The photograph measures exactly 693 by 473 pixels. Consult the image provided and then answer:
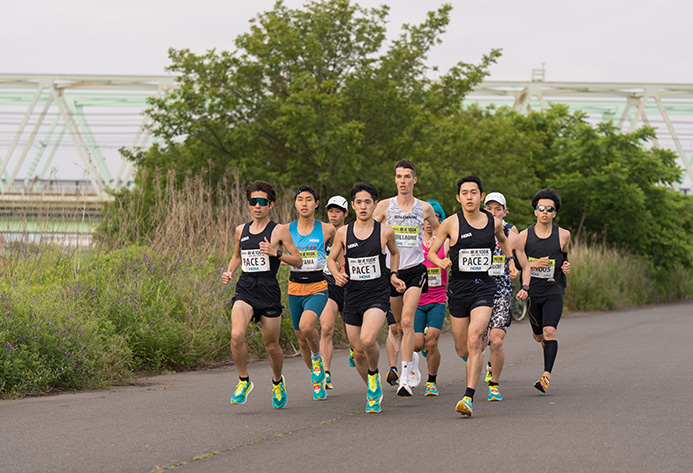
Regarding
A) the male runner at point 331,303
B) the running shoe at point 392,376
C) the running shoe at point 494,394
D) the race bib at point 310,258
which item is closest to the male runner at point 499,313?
the running shoe at point 494,394

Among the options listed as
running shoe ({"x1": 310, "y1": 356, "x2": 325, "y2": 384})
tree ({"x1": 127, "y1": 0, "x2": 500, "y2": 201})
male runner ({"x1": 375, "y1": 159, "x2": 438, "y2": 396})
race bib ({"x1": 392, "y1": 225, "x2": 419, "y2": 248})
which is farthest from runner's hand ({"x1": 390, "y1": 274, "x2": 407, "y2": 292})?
tree ({"x1": 127, "y1": 0, "x2": 500, "y2": 201})

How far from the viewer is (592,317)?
2664cm

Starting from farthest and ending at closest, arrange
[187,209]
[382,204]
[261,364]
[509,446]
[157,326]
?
[187,209], [261,364], [157,326], [382,204], [509,446]

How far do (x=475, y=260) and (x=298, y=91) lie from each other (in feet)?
53.8

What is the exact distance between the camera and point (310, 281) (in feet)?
32.0

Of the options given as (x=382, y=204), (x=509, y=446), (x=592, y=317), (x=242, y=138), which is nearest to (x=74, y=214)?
(x=382, y=204)

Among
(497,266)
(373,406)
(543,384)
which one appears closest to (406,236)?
(497,266)

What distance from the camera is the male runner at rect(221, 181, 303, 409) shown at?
882 cm

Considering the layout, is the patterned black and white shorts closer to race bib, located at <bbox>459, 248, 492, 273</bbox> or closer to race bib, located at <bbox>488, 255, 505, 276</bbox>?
race bib, located at <bbox>488, 255, 505, 276</bbox>

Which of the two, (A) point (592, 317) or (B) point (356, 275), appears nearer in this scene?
(B) point (356, 275)

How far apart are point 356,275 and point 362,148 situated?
56.0 feet

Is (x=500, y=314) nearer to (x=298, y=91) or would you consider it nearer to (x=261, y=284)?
(x=261, y=284)

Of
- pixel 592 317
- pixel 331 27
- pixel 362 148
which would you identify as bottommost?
pixel 592 317

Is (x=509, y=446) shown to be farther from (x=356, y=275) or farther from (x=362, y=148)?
(x=362, y=148)
